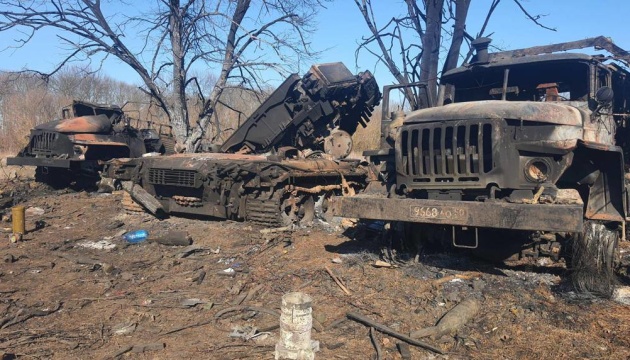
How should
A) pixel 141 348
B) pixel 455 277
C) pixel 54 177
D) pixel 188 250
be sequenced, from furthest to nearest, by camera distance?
1. pixel 54 177
2. pixel 188 250
3. pixel 455 277
4. pixel 141 348

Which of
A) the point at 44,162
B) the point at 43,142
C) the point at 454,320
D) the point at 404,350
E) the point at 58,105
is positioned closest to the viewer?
the point at 404,350

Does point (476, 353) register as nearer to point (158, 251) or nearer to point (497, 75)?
point (497, 75)

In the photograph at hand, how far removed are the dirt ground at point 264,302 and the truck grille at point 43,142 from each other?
6941 mm

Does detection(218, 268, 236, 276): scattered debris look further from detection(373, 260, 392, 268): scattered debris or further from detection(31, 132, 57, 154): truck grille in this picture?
detection(31, 132, 57, 154): truck grille

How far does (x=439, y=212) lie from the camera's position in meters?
4.91

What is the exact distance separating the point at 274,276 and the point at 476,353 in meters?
2.64

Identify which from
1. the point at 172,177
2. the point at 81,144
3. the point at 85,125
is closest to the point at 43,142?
the point at 85,125

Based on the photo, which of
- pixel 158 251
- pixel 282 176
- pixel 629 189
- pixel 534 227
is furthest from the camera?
pixel 282 176

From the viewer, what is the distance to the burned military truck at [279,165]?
8781 millimetres

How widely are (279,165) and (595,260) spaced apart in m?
5.34

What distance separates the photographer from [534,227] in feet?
14.6

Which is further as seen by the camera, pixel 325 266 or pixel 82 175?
pixel 82 175

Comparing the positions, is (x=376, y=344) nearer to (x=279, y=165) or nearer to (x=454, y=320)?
(x=454, y=320)

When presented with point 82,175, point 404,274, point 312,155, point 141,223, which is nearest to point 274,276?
point 404,274
